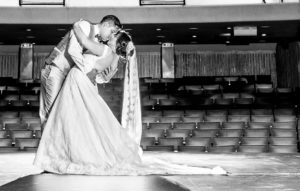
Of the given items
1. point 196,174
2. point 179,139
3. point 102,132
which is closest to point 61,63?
point 102,132

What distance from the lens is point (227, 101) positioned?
6.55m

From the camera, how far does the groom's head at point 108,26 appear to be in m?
2.04

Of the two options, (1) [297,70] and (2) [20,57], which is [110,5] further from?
(1) [297,70]

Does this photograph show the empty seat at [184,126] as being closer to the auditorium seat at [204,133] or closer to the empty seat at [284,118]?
→ the auditorium seat at [204,133]

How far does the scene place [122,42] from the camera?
2209 millimetres

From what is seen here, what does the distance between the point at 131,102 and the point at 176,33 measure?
240 inches

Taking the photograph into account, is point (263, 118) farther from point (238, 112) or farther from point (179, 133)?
point (179, 133)

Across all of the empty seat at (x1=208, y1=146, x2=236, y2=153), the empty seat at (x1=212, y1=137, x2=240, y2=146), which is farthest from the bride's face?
the empty seat at (x1=212, y1=137, x2=240, y2=146)

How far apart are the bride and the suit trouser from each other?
0.30ft

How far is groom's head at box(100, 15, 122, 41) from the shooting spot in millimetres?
2043

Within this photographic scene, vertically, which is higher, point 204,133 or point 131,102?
point 131,102

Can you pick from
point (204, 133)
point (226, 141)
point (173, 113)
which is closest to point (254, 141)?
point (226, 141)

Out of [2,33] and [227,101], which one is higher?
[2,33]

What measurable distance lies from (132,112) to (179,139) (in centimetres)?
258
